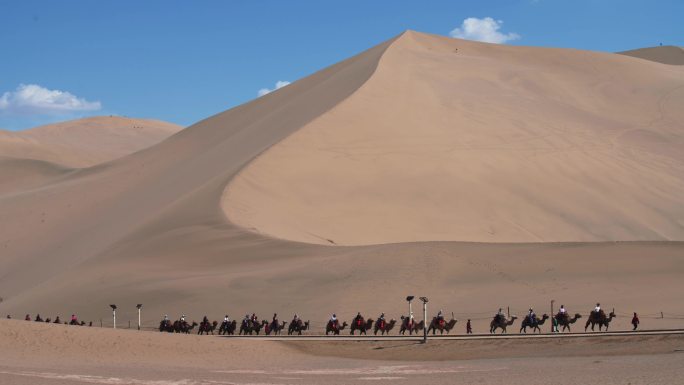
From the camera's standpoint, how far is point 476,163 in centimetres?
5766

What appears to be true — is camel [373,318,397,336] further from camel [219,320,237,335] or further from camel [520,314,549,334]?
camel [219,320,237,335]

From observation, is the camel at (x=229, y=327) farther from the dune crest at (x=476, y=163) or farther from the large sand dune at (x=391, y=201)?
the dune crest at (x=476, y=163)

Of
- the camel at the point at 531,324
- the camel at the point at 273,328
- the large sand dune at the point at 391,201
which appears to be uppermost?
the large sand dune at the point at 391,201

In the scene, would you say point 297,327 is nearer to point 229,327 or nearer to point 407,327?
point 229,327

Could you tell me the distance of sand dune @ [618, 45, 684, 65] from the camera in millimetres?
112375

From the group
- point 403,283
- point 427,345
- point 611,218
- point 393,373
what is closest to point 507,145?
point 611,218

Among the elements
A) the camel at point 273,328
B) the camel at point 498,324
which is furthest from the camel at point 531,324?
the camel at point 273,328

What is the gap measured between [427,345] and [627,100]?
162 ft

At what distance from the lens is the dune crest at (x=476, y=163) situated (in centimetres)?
5028

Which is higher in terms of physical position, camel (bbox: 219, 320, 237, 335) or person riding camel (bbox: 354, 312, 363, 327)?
person riding camel (bbox: 354, 312, 363, 327)

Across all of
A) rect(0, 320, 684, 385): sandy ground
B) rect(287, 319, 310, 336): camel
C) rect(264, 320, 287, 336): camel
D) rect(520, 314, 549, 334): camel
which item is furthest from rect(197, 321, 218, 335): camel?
rect(520, 314, 549, 334): camel

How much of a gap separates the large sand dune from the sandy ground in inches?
285

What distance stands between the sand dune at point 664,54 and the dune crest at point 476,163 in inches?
1459

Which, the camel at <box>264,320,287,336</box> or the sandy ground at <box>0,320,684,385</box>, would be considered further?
the camel at <box>264,320,287,336</box>
